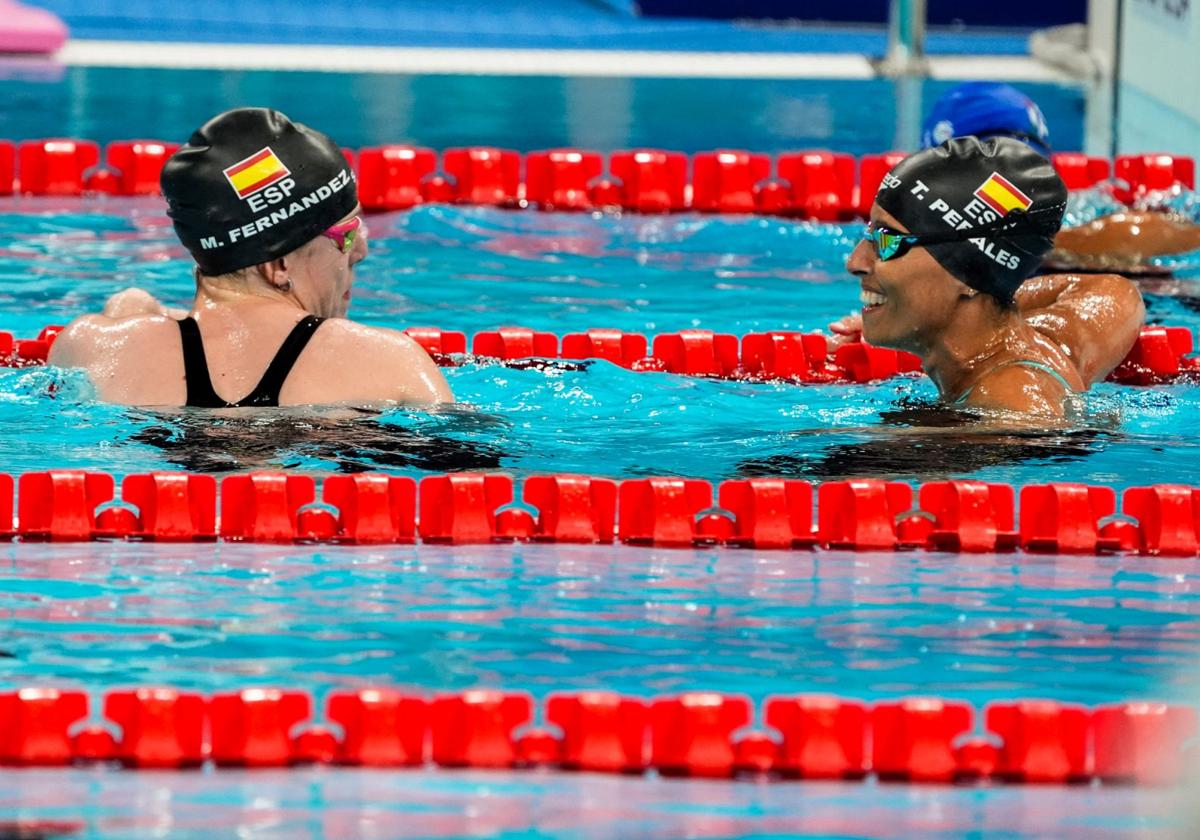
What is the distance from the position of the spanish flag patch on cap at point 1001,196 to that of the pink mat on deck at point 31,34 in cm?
795

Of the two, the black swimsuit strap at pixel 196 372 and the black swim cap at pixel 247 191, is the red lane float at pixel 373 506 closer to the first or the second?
the black swimsuit strap at pixel 196 372

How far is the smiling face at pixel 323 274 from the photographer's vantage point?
4.42 meters

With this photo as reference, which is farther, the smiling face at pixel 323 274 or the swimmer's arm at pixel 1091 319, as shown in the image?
the swimmer's arm at pixel 1091 319

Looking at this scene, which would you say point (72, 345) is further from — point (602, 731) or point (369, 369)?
point (602, 731)

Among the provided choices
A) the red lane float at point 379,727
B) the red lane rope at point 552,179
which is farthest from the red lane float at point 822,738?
the red lane rope at point 552,179

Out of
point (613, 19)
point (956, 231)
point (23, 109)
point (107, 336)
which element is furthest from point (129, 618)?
point (613, 19)

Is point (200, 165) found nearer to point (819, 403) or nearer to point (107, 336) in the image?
point (107, 336)

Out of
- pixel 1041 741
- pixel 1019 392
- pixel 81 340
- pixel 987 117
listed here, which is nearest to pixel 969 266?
pixel 1019 392

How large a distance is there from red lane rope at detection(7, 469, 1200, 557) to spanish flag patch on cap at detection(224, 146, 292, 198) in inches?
24.4

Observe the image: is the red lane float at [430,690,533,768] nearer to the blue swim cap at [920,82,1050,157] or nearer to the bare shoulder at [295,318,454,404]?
the bare shoulder at [295,318,454,404]

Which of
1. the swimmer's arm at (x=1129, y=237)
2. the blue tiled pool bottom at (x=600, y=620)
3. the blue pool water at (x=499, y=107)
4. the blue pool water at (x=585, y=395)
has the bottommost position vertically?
the blue tiled pool bottom at (x=600, y=620)

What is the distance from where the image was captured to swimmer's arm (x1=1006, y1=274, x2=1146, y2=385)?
4859mm

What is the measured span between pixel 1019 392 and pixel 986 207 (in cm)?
41

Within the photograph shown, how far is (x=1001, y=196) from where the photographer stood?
4.41 m
